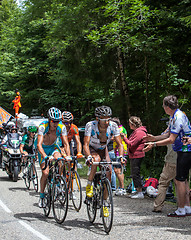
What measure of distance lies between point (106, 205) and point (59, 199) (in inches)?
42.1

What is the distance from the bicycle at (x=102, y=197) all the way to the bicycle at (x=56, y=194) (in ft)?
1.46

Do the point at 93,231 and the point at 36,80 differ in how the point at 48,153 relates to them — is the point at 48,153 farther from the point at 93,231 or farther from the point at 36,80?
the point at 36,80

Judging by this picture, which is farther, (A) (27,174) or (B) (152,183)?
(A) (27,174)

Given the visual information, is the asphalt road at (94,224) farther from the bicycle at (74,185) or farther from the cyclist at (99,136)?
the cyclist at (99,136)

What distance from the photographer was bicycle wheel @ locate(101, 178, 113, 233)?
605cm

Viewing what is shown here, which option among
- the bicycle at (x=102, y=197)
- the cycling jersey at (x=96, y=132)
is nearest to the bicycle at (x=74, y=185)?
the cycling jersey at (x=96, y=132)

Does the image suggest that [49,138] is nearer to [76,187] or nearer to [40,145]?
[40,145]

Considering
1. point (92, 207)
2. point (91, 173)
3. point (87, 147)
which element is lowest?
point (92, 207)

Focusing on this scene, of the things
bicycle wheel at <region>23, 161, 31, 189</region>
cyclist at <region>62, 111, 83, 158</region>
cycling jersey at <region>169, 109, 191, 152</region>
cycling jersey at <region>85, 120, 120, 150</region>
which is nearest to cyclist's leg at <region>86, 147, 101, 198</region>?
cycling jersey at <region>85, 120, 120, 150</region>

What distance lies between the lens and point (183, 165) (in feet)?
22.4

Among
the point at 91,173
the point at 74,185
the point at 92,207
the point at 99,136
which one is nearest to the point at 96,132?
the point at 99,136

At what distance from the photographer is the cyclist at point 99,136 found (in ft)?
22.1

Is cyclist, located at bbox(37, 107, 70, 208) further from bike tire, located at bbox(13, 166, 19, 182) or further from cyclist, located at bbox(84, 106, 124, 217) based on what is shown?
bike tire, located at bbox(13, 166, 19, 182)

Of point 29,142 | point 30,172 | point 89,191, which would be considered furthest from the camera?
point 29,142
